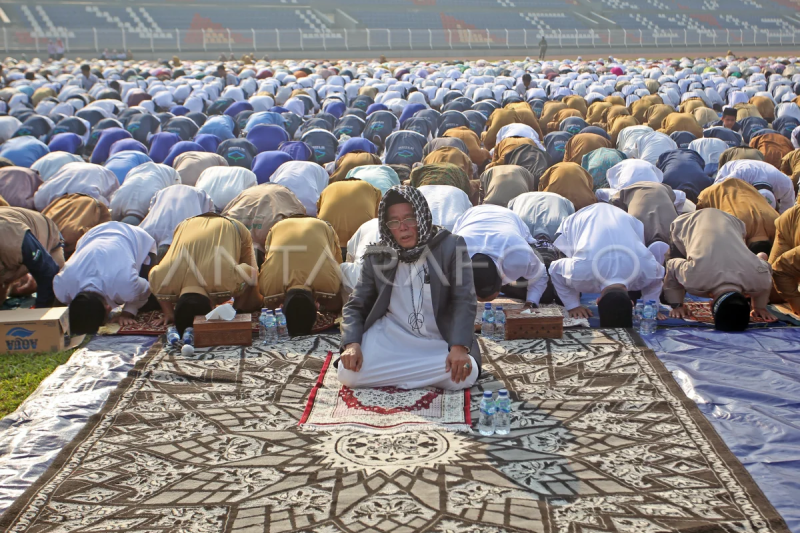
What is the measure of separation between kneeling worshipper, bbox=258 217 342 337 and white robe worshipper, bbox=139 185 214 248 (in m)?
1.21

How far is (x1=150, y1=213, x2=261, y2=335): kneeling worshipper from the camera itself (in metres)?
4.57

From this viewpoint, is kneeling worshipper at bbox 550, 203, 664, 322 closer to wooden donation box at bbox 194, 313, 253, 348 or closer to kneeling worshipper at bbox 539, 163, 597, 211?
kneeling worshipper at bbox 539, 163, 597, 211

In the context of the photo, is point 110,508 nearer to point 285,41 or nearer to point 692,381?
point 692,381

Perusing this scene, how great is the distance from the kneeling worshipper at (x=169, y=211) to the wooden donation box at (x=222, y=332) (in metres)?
1.50

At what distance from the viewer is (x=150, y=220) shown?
579cm

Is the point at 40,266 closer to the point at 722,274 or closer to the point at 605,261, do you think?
the point at 605,261

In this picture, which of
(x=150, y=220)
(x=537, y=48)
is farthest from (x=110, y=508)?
(x=537, y=48)

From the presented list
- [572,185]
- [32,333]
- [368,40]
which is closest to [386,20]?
[368,40]

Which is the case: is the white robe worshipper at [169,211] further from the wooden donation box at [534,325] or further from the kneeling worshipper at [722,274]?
the kneeling worshipper at [722,274]

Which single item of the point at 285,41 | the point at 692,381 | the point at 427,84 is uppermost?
the point at 285,41

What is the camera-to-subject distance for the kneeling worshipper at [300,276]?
4.57 meters

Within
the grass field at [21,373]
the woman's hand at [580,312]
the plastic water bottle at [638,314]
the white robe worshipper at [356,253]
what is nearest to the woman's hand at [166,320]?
the grass field at [21,373]

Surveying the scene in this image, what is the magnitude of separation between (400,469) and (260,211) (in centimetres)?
329

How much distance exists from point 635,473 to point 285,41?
30167mm
